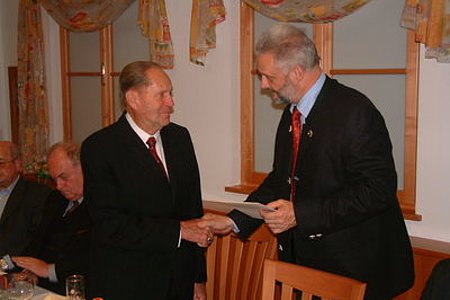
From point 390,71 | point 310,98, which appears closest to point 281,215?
point 310,98

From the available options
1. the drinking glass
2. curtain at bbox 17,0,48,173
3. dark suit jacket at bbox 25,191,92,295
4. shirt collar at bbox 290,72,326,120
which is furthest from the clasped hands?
curtain at bbox 17,0,48,173

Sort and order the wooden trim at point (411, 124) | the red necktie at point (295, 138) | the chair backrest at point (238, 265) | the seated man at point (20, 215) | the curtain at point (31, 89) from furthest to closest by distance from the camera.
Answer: the curtain at point (31, 89) → the seated man at point (20, 215) → the wooden trim at point (411, 124) → the chair backrest at point (238, 265) → the red necktie at point (295, 138)

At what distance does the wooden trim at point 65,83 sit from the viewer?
5250 millimetres

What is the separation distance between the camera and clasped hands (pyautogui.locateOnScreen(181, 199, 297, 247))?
2045 mm

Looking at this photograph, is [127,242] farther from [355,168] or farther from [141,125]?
[355,168]

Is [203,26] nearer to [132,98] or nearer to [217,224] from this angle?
[132,98]

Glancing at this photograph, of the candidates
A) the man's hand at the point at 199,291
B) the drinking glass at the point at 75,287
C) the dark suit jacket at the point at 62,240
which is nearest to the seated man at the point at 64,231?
the dark suit jacket at the point at 62,240

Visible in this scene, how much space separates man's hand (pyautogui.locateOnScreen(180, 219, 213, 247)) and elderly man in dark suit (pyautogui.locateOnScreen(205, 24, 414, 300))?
1.09ft

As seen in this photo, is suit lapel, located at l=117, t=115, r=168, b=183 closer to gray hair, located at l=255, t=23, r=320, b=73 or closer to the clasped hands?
the clasped hands

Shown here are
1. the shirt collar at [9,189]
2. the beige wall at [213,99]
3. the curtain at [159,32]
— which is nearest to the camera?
the shirt collar at [9,189]

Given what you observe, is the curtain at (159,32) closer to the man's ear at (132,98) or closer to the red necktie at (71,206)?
the red necktie at (71,206)

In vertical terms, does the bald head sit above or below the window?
below

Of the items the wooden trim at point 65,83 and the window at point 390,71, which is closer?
the window at point 390,71

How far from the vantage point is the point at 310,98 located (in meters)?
2.14
